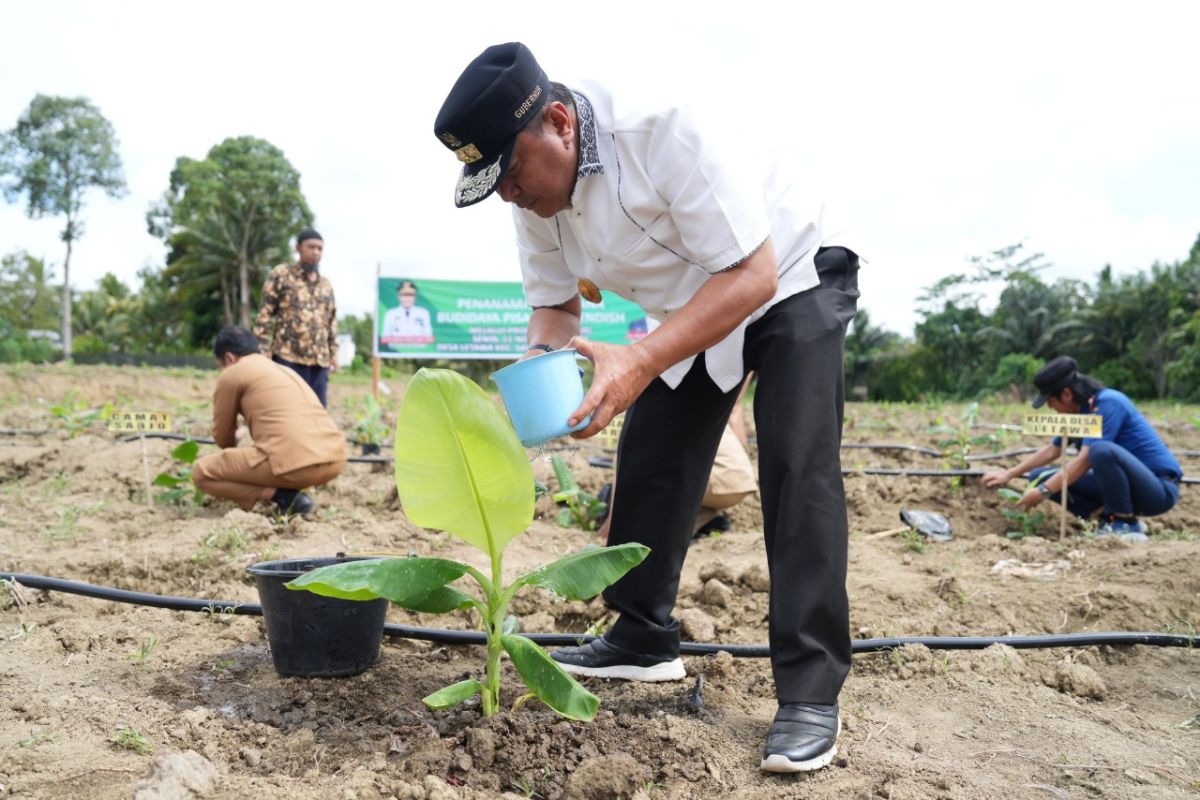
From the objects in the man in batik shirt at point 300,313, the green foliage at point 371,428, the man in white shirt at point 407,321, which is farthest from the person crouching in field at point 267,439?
the man in white shirt at point 407,321

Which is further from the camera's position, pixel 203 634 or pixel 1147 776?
pixel 203 634

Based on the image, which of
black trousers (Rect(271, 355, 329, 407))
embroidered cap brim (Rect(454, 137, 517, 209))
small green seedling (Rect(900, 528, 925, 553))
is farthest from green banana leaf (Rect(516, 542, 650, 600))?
black trousers (Rect(271, 355, 329, 407))

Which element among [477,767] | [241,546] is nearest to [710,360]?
[477,767]

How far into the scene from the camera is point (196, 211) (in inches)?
1348

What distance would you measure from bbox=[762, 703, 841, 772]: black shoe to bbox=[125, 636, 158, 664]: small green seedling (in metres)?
1.65

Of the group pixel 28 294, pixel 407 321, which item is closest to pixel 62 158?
pixel 28 294

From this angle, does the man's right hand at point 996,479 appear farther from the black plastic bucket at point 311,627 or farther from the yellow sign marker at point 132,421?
the yellow sign marker at point 132,421

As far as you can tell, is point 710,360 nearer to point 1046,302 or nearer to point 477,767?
point 477,767

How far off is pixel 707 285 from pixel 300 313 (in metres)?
5.40

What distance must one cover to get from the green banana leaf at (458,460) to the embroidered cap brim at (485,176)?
1.27 feet

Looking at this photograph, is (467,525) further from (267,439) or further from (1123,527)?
(1123,527)

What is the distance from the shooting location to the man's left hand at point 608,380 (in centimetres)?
175

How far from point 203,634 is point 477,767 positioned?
1.26 meters

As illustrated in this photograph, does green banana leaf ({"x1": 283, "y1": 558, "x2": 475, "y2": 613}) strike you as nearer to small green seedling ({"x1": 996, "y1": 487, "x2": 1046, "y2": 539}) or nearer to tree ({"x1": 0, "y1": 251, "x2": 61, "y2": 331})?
small green seedling ({"x1": 996, "y1": 487, "x2": 1046, "y2": 539})
